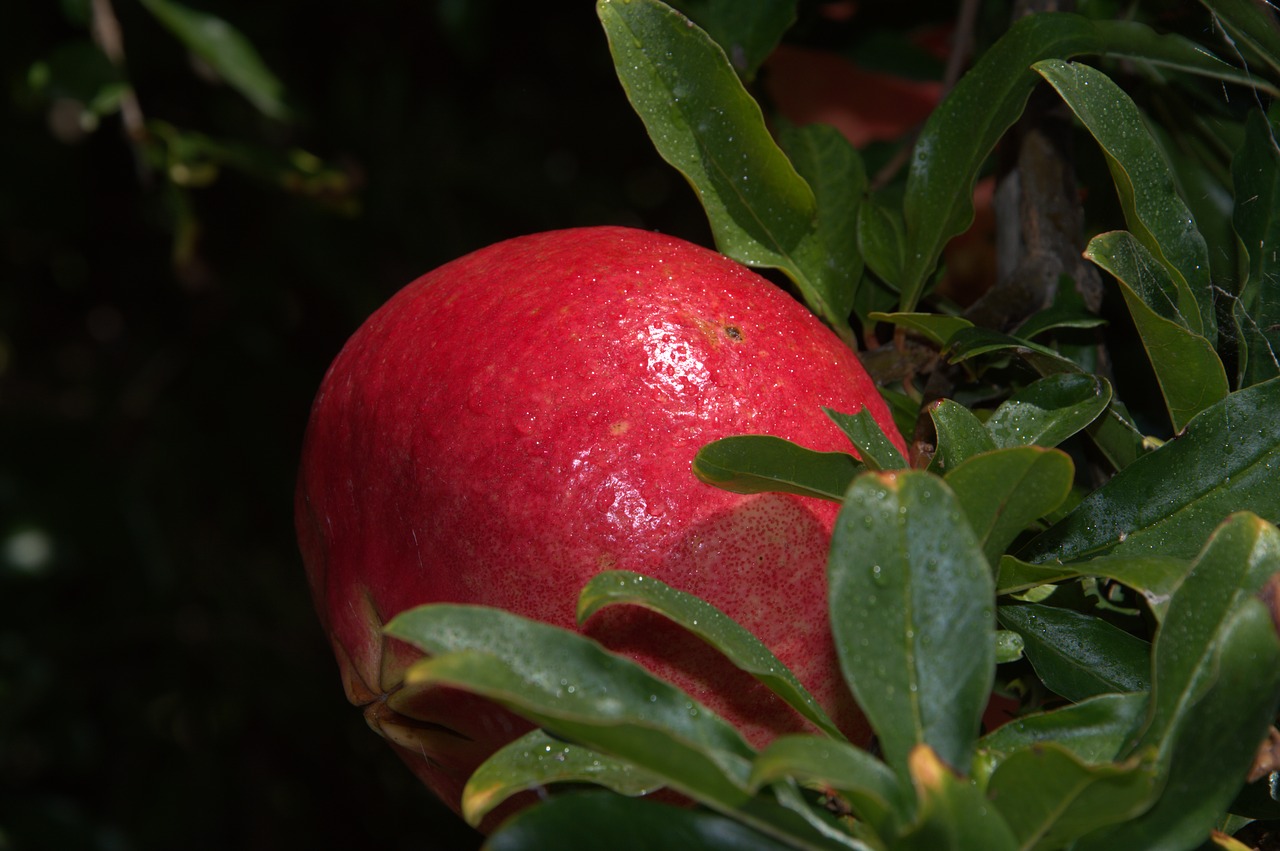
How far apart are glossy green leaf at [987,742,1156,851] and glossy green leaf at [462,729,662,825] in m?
0.14

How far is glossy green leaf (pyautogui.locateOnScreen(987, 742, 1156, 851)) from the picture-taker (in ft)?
1.34

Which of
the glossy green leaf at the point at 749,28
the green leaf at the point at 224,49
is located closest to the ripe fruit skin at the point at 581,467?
the glossy green leaf at the point at 749,28

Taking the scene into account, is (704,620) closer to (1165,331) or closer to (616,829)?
(616,829)

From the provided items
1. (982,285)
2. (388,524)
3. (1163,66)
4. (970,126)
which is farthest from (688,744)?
(982,285)

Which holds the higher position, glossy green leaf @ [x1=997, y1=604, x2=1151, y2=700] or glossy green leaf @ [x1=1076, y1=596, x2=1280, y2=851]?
glossy green leaf @ [x1=1076, y1=596, x2=1280, y2=851]

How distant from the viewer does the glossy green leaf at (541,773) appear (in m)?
0.48

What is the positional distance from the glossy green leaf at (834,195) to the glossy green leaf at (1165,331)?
0.64 ft

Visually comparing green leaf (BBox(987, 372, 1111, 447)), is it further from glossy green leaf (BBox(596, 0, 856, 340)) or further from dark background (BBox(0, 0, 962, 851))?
dark background (BBox(0, 0, 962, 851))

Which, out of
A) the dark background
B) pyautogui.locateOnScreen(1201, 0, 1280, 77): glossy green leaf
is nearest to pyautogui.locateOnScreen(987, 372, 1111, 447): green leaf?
pyautogui.locateOnScreen(1201, 0, 1280, 77): glossy green leaf

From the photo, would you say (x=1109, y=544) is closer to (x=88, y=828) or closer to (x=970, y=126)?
(x=970, y=126)

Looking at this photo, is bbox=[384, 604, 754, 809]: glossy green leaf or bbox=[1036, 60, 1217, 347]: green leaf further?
bbox=[1036, 60, 1217, 347]: green leaf

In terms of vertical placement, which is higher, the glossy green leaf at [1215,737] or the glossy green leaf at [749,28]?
the glossy green leaf at [749,28]

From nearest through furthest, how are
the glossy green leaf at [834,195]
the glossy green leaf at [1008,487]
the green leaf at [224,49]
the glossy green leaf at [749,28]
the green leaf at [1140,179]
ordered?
the glossy green leaf at [1008,487] → the green leaf at [1140,179] → the glossy green leaf at [834,195] → the glossy green leaf at [749,28] → the green leaf at [224,49]

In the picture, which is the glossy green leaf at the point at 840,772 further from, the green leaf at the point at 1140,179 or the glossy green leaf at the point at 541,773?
the green leaf at the point at 1140,179
